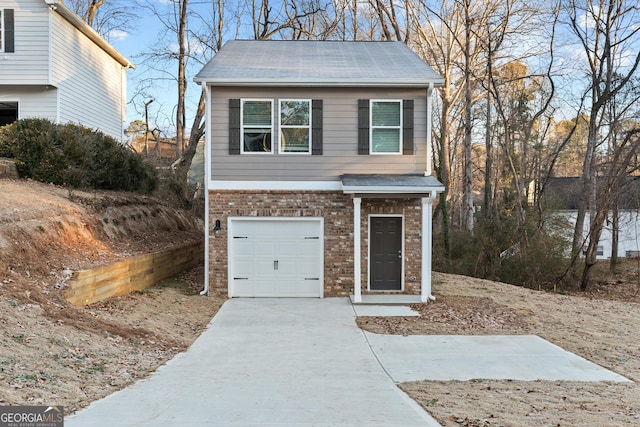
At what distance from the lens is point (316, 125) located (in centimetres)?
1312

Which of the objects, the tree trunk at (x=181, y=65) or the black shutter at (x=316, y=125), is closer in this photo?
the black shutter at (x=316, y=125)

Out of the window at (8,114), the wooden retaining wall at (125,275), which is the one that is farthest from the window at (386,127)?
the window at (8,114)

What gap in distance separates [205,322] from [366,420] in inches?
238

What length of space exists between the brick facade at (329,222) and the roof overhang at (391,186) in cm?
66

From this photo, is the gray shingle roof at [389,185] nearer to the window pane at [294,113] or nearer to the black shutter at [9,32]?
the window pane at [294,113]

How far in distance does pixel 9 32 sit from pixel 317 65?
34.7 ft

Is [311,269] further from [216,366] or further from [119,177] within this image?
[119,177]

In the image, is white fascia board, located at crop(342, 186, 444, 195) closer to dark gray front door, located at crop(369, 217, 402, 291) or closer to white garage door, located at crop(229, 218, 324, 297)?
dark gray front door, located at crop(369, 217, 402, 291)

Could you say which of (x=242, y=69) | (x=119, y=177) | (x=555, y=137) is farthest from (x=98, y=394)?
(x=555, y=137)

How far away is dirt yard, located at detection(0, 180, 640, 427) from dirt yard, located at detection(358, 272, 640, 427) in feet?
0.09

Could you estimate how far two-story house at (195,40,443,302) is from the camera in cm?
1310

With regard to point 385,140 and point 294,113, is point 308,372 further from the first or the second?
point 294,113

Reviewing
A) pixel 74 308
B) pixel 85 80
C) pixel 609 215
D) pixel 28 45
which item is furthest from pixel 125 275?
pixel 609 215

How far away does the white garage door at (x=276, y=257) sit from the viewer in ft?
43.4
